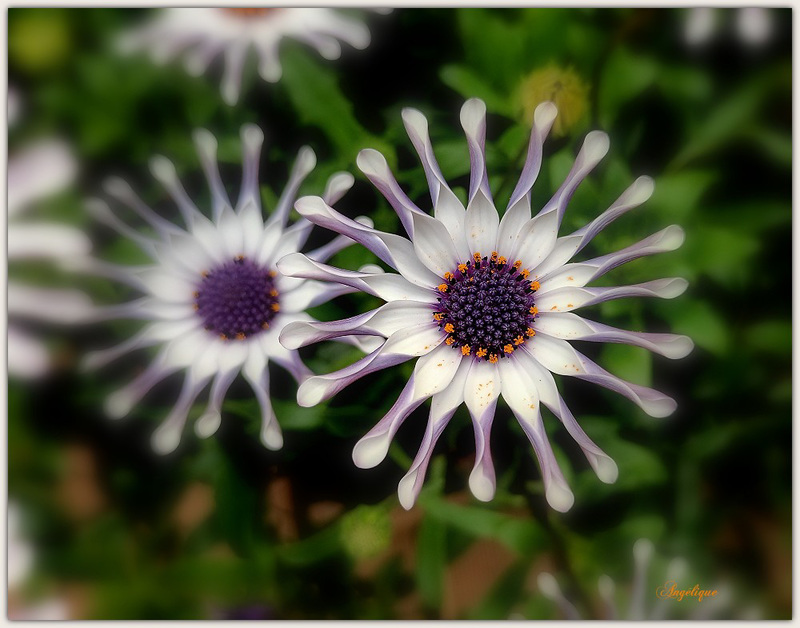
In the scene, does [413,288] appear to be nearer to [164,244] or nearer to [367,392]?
[367,392]

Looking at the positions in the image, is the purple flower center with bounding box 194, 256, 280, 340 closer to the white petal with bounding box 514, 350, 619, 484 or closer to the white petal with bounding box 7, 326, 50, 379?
the white petal with bounding box 7, 326, 50, 379

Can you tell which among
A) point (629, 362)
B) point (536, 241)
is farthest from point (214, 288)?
point (629, 362)

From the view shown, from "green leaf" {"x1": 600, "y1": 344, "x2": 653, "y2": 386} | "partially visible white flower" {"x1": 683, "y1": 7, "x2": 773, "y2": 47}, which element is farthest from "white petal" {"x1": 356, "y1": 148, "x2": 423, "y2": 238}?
"partially visible white flower" {"x1": 683, "y1": 7, "x2": 773, "y2": 47}

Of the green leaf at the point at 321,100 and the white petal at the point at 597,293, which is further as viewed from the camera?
the green leaf at the point at 321,100

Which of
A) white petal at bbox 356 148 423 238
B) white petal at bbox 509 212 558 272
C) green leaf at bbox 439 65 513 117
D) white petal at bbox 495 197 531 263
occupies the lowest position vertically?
white petal at bbox 509 212 558 272

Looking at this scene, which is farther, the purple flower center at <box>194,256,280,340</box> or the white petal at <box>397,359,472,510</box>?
the purple flower center at <box>194,256,280,340</box>

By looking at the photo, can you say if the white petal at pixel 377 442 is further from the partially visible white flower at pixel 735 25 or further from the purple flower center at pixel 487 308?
the partially visible white flower at pixel 735 25

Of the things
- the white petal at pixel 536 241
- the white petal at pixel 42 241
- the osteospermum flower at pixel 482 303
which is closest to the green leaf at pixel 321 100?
the osteospermum flower at pixel 482 303
